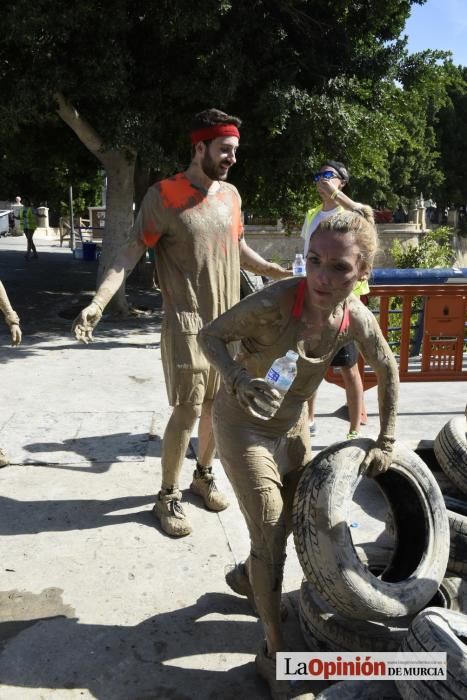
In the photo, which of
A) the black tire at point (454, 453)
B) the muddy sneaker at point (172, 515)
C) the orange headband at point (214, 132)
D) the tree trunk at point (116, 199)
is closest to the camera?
the orange headband at point (214, 132)

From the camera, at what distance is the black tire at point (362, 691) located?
7.16 ft

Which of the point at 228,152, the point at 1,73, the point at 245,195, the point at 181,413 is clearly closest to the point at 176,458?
the point at 181,413

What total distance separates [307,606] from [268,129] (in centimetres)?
837

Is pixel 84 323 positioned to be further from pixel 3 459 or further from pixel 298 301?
pixel 3 459

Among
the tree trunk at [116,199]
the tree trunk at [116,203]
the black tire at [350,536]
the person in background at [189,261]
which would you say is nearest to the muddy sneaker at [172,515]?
the person in background at [189,261]

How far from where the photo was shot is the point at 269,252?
2911 cm

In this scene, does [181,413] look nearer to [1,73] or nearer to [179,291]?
[179,291]

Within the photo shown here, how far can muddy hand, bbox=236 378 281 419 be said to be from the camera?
2217 mm

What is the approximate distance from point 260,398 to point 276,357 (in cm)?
34

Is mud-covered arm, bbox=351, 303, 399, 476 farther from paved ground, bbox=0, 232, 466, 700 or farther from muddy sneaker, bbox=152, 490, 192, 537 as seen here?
muddy sneaker, bbox=152, 490, 192, 537

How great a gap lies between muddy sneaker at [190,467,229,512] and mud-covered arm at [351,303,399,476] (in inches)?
60.5

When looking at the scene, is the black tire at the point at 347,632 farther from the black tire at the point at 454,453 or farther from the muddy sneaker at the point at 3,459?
the muddy sneaker at the point at 3,459

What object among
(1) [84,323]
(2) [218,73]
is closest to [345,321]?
(1) [84,323]

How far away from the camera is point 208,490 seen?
4055mm
